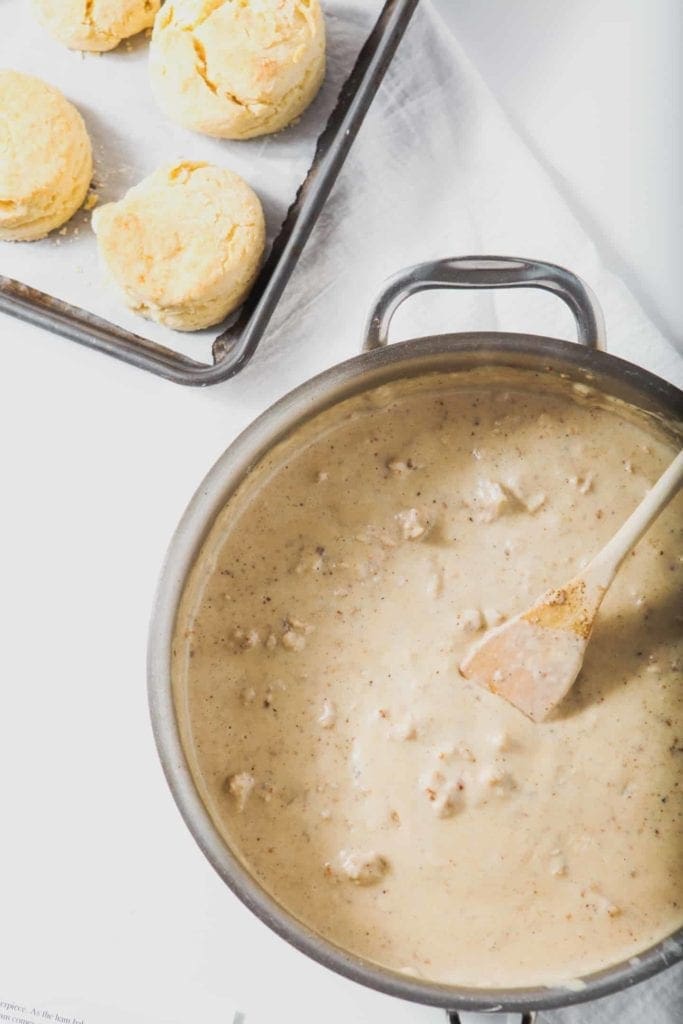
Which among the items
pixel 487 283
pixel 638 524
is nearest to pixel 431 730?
pixel 638 524

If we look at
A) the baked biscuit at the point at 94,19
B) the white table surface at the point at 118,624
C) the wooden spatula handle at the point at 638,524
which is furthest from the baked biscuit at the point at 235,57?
the wooden spatula handle at the point at 638,524

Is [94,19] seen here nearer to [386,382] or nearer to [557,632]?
[386,382]

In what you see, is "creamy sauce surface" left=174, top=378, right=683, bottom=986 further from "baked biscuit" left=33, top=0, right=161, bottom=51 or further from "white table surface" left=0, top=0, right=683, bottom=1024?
"baked biscuit" left=33, top=0, right=161, bottom=51

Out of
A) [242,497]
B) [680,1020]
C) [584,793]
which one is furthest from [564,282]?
[680,1020]

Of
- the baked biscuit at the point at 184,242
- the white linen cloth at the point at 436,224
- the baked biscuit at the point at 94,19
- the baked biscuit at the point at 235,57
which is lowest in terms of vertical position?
the white linen cloth at the point at 436,224

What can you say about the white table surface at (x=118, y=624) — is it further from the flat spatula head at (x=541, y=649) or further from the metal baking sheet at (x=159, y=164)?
the flat spatula head at (x=541, y=649)
